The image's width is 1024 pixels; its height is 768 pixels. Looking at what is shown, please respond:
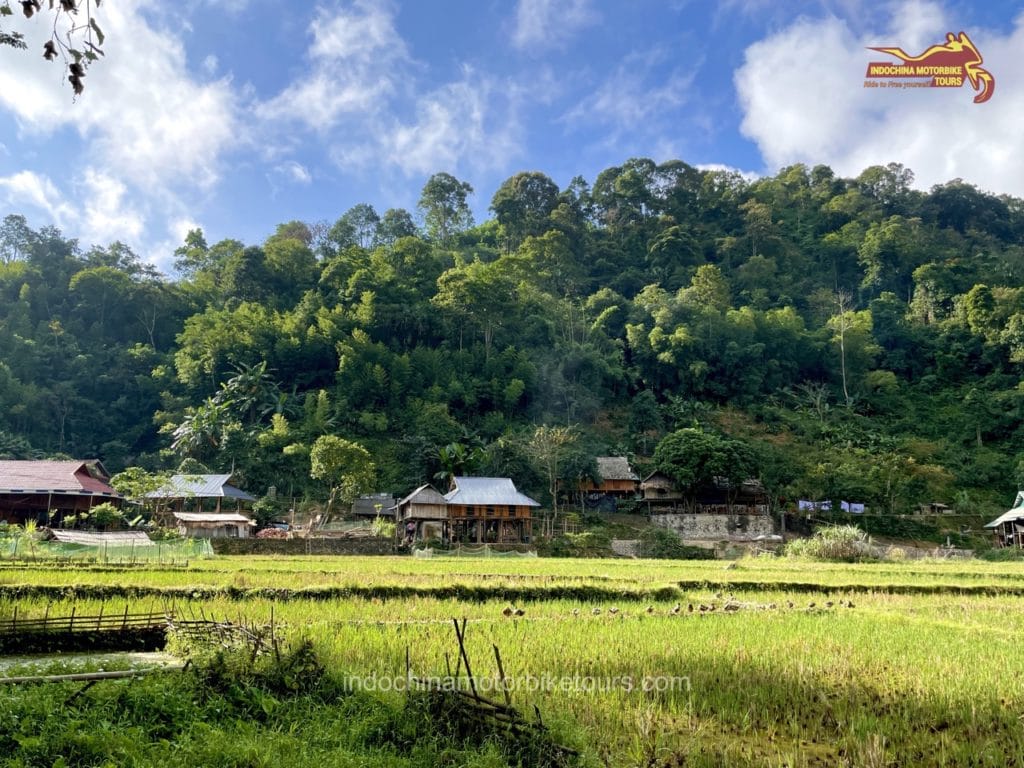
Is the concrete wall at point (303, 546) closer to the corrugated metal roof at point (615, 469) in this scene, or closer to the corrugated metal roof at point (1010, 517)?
the corrugated metal roof at point (615, 469)

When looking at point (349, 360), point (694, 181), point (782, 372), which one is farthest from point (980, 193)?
point (349, 360)

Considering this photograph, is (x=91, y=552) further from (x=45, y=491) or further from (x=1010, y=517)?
(x=1010, y=517)

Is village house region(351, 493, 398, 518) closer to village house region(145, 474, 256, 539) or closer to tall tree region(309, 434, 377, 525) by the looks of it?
→ tall tree region(309, 434, 377, 525)

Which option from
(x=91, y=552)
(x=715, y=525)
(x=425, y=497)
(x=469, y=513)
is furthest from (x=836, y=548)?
(x=91, y=552)

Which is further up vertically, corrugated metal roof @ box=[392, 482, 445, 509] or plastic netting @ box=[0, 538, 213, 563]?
corrugated metal roof @ box=[392, 482, 445, 509]

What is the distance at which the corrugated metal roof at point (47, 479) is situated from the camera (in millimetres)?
37094

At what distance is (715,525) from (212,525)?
99.3ft

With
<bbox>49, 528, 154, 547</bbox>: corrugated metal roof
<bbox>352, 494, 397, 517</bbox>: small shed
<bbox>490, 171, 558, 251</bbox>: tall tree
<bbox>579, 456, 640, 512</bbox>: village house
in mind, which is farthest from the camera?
<bbox>490, 171, 558, 251</bbox>: tall tree

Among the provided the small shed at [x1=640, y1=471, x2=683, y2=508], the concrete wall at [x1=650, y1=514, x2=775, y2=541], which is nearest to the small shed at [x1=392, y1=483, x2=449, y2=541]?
the concrete wall at [x1=650, y1=514, x2=775, y2=541]

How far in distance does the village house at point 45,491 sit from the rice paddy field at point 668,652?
22858 millimetres

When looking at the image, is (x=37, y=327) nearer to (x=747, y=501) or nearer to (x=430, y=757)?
(x=747, y=501)

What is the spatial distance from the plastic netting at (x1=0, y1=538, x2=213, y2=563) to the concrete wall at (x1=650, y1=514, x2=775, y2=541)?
29333mm

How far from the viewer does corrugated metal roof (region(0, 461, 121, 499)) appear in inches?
1460

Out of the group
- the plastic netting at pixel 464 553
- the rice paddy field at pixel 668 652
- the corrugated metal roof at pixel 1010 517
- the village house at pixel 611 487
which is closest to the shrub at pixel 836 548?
the rice paddy field at pixel 668 652
